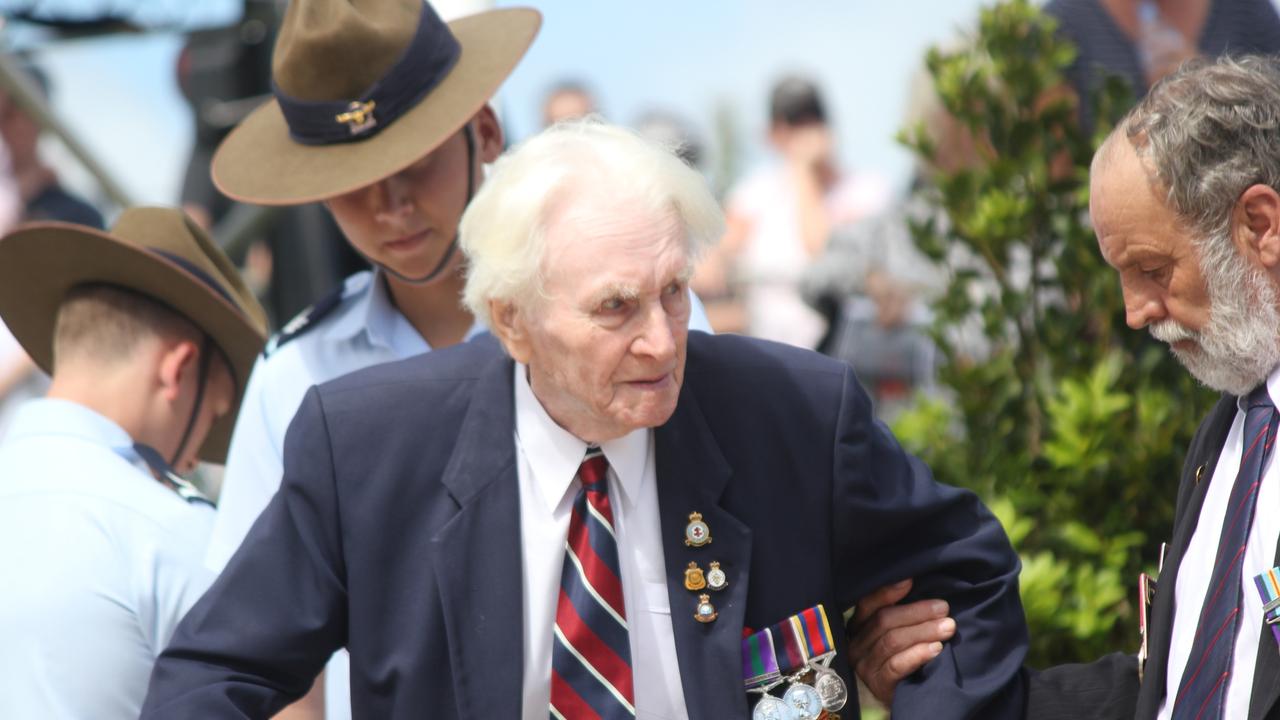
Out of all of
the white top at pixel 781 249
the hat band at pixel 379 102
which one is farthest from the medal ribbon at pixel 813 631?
the white top at pixel 781 249

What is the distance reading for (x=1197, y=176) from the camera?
2.76 m

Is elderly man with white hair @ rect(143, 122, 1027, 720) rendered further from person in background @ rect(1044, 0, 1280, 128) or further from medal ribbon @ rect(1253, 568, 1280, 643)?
person in background @ rect(1044, 0, 1280, 128)

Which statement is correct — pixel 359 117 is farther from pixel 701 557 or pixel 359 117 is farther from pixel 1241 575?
pixel 1241 575

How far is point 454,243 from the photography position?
12.1 feet

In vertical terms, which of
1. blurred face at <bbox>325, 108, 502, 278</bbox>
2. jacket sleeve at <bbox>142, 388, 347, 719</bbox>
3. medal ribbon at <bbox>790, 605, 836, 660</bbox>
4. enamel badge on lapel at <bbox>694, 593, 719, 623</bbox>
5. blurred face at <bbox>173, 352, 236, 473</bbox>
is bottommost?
blurred face at <bbox>173, 352, 236, 473</bbox>

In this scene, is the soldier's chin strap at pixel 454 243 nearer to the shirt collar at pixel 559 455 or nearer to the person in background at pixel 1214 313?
the shirt collar at pixel 559 455

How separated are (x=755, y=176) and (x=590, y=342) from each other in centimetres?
499

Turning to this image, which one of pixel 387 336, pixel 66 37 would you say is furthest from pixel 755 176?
pixel 387 336

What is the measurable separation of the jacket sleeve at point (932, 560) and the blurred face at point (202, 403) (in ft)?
5.46

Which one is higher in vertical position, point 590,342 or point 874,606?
point 590,342

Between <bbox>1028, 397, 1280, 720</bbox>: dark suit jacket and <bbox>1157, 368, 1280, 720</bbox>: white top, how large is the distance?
0.05 ft

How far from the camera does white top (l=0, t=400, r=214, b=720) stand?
3.31 m

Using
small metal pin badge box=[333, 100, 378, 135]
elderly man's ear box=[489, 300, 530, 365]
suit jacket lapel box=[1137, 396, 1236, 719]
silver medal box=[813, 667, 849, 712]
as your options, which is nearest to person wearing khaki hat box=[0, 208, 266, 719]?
small metal pin badge box=[333, 100, 378, 135]

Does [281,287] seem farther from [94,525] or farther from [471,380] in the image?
[471,380]
